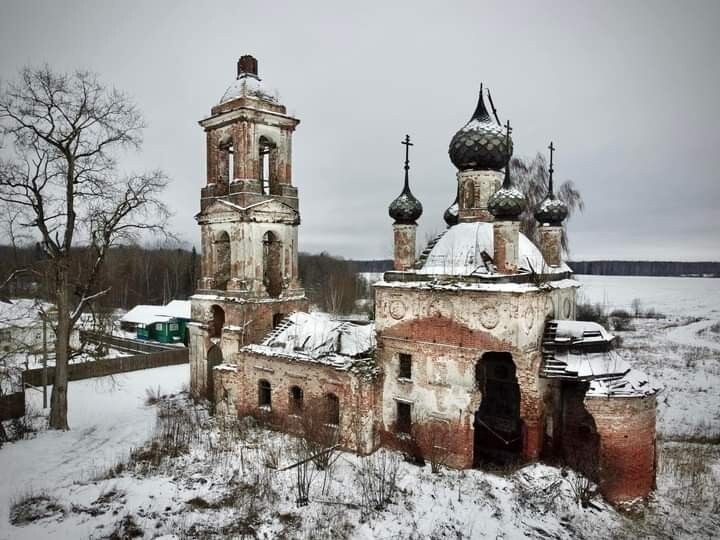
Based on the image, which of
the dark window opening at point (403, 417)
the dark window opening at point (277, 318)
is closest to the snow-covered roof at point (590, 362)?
the dark window opening at point (403, 417)

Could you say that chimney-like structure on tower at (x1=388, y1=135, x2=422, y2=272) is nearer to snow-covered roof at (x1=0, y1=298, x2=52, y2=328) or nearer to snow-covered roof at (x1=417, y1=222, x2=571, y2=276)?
snow-covered roof at (x1=417, y1=222, x2=571, y2=276)

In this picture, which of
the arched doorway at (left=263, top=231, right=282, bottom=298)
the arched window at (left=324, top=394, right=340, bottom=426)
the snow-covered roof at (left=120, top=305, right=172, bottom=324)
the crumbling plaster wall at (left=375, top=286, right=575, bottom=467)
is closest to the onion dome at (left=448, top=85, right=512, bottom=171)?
the crumbling plaster wall at (left=375, top=286, right=575, bottom=467)

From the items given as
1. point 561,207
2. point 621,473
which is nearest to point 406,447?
point 621,473

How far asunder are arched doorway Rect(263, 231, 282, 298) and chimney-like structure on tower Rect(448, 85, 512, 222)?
761cm

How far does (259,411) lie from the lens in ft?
51.9

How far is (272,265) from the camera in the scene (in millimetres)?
18859

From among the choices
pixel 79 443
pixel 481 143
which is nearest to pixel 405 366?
pixel 481 143

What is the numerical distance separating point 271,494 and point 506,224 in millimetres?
8902

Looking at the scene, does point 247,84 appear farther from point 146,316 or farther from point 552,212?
point 146,316

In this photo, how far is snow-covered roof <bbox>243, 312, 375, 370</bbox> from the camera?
14.2 metres

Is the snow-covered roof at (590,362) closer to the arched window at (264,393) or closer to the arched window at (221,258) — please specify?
the arched window at (264,393)

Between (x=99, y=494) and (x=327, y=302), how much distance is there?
3676 cm

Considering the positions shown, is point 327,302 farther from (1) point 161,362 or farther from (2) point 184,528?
(2) point 184,528

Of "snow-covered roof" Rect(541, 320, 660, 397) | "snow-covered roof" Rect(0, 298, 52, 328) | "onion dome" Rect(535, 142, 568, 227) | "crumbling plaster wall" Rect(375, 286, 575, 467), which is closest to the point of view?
"snow-covered roof" Rect(541, 320, 660, 397)
